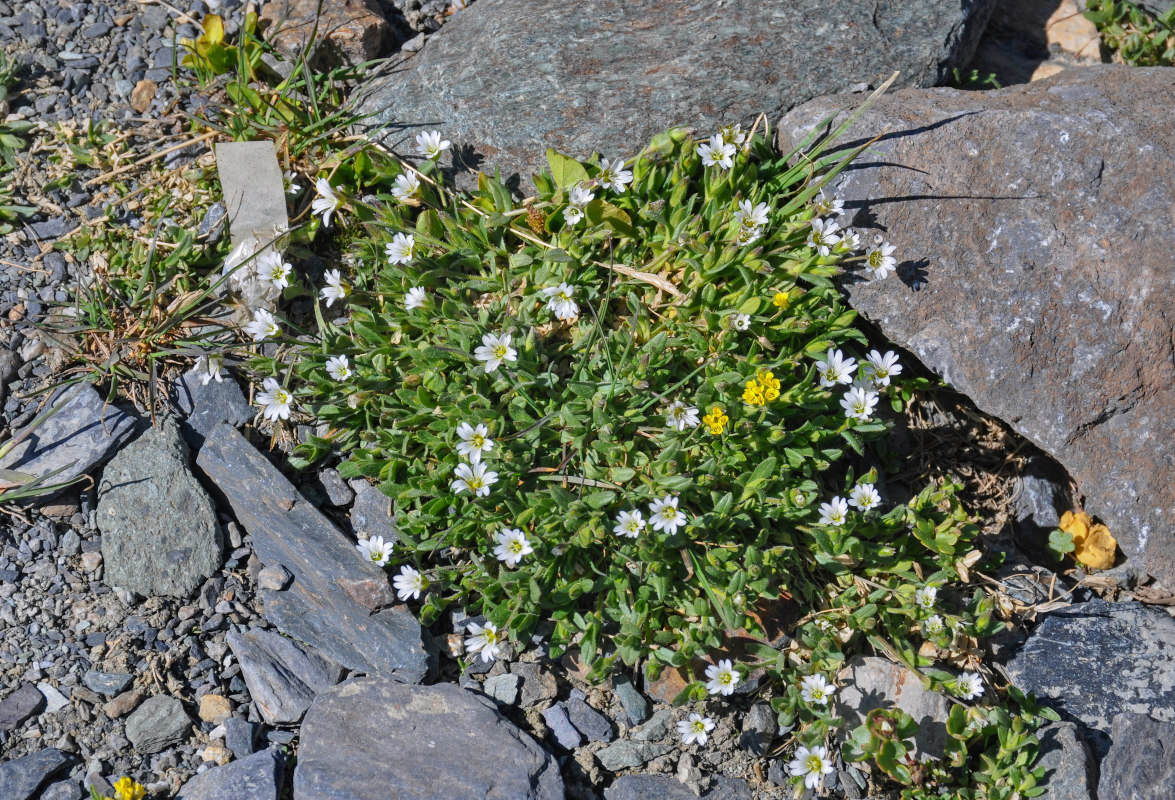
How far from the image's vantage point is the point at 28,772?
3.41 m

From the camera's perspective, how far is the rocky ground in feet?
11.6

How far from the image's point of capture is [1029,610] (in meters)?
3.98

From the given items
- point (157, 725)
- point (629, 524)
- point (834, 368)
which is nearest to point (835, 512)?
point (834, 368)

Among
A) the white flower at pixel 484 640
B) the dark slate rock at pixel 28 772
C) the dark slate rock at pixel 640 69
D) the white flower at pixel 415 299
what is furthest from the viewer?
the dark slate rock at pixel 640 69

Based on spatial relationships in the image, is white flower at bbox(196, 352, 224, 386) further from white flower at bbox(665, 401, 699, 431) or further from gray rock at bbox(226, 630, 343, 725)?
white flower at bbox(665, 401, 699, 431)

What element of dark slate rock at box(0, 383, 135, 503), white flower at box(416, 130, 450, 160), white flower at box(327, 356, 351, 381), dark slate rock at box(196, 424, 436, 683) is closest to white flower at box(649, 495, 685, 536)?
dark slate rock at box(196, 424, 436, 683)

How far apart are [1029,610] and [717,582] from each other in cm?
149

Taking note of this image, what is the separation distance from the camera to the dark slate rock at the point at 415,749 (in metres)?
3.41

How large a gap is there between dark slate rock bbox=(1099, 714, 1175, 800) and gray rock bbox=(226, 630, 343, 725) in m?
3.09

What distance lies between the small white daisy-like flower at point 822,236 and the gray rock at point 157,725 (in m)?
3.25

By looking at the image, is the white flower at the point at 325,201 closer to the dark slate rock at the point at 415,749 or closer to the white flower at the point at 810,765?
the dark slate rock at the point at 415,749

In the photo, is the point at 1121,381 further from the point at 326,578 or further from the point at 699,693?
the point at 326,578

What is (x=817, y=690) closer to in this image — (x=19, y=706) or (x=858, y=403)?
(x=858, y=403)

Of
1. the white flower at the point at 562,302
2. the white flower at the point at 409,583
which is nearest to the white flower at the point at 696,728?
the white flower at the point at 409,583
